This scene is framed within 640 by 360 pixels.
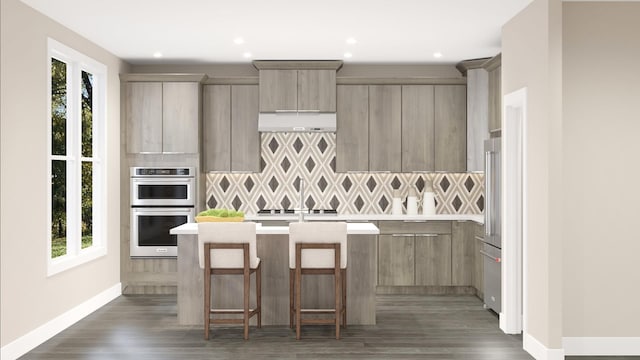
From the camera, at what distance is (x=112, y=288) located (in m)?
6.82

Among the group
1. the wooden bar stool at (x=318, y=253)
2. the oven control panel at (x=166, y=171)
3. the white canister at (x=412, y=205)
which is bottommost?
the wooden bar stool at (x=318, y=253)

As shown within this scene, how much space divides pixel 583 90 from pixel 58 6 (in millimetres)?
4218

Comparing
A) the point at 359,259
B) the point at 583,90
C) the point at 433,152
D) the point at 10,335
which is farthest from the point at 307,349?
the point at 433,152

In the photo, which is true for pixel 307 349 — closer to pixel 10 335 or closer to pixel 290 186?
pixel 10 335

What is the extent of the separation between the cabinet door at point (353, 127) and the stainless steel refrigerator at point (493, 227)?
1725 millimetres

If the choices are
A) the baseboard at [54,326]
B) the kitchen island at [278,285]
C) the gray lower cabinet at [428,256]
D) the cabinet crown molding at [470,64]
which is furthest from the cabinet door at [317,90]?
the baseboard at [54,326]

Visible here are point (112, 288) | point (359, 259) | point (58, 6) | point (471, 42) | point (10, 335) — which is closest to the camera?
point (10, 335)

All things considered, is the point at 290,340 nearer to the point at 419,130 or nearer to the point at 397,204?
the point at 397,204

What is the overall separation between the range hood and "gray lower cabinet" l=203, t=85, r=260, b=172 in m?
0.18

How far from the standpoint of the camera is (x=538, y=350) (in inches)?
178

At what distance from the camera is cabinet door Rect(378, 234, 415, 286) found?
7070mm

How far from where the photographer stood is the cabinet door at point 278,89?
7234 mm

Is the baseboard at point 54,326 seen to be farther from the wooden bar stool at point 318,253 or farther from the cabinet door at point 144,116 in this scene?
the wooden bar stool at point 318,253

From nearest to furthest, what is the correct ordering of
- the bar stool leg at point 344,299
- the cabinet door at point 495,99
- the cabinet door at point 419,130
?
the bar stool leg at point 344,299
the cabinet door at point 495,99
the cabinet door at point 419,130
